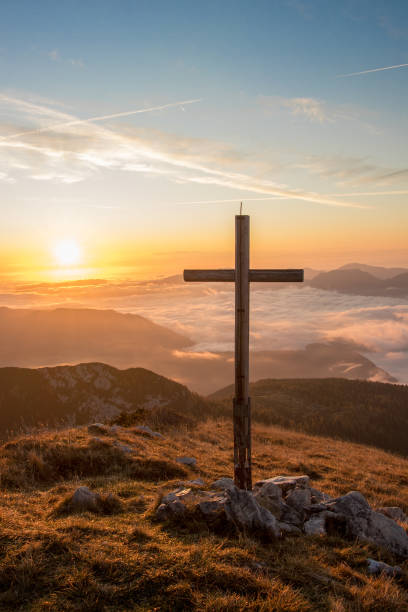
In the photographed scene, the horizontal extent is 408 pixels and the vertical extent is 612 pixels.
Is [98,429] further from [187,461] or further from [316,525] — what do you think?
[316,525]

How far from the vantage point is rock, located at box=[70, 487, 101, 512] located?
22.0ft

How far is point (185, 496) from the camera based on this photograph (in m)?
6.80

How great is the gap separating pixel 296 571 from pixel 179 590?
1.69 meters

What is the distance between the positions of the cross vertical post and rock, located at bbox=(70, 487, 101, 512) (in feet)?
10.5

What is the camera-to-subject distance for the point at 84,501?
681 centimetres

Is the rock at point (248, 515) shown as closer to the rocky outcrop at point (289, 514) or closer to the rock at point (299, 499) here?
the rocky outcrop at point (289, 514)

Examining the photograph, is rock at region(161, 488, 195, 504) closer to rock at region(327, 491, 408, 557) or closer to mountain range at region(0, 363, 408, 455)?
rock at region(327, 491, 408, 557)

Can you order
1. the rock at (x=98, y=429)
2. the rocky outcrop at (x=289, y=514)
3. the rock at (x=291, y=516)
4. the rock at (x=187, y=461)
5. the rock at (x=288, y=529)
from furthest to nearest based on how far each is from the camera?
the rock at (x=98, y=429) < the rock at (x=187, y=461) < the rock at (x=291, y=516) < the rock at (x=288, y=529) < the rocky outcrop at (x=289, y=514)

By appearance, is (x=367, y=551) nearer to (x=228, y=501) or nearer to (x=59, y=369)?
(x=228, y=501)

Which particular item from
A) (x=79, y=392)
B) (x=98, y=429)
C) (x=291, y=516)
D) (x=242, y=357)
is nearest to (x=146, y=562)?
(x=291, y=516)

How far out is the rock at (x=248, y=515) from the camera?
6020mm

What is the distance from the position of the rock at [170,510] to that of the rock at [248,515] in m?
0.73

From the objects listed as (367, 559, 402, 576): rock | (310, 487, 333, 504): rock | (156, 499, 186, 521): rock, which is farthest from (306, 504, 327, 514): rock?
(156, 499, 186, 521): rock

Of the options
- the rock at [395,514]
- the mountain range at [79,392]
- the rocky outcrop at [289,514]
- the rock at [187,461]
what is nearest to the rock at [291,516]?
the rocky outcrop at [289,514]
